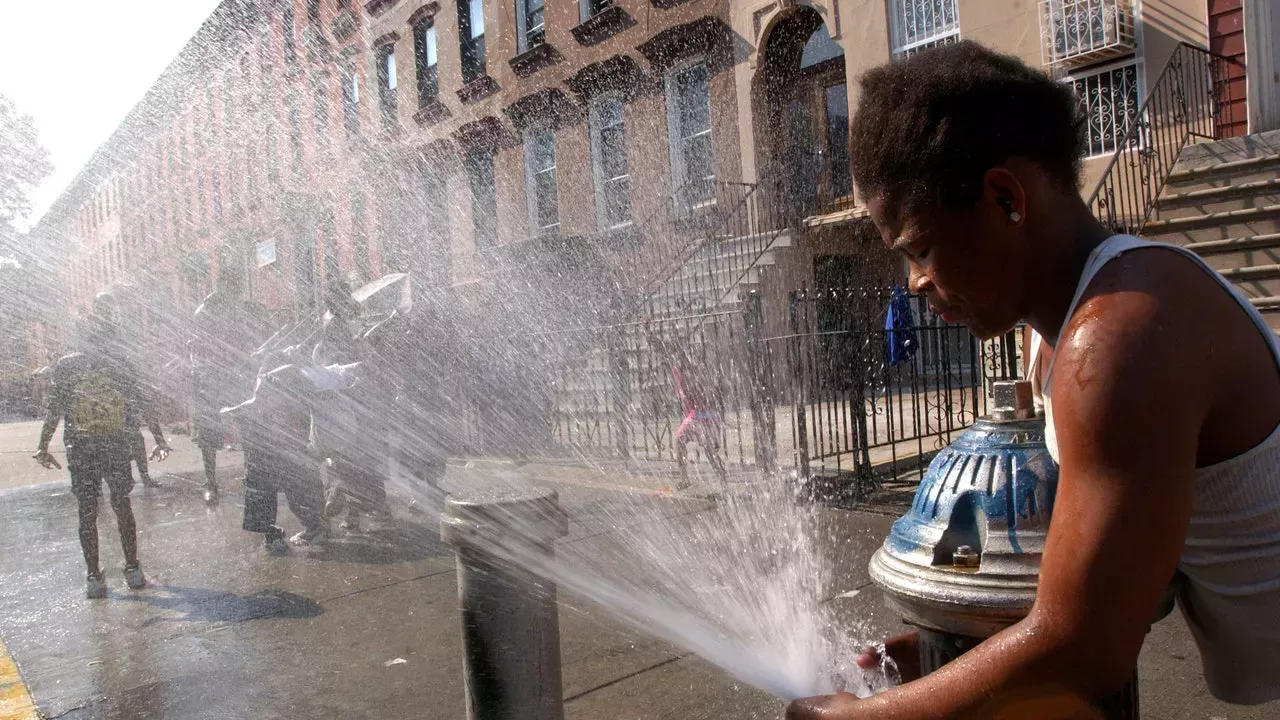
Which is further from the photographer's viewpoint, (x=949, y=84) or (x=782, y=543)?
(x=782, y=543)

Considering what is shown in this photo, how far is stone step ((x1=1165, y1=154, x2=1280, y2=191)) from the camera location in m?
8.95

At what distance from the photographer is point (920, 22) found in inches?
508

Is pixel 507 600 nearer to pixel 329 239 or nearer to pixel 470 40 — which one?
pixel 470 40

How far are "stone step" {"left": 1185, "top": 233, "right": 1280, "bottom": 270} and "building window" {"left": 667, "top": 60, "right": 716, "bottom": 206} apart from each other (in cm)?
805

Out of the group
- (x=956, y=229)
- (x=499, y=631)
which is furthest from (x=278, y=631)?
(x=956, y=229)

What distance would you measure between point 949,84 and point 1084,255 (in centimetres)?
32

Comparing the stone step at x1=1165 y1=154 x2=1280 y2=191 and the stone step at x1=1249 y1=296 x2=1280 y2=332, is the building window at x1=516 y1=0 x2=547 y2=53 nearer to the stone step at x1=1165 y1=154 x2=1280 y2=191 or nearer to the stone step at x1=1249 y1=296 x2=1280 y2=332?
the stone step at x1=1165 y1=154 x2=1280 y2=191

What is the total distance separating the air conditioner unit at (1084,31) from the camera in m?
10.6

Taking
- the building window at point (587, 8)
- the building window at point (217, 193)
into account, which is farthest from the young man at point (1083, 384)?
the building window at point (217, 193)

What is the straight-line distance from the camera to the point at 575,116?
17.9 metres

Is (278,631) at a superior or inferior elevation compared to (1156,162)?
inferior

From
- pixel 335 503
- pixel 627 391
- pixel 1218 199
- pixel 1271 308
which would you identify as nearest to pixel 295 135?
pixel 627 391

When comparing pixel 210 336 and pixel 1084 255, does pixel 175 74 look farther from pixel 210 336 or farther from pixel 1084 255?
pixel 1084 255

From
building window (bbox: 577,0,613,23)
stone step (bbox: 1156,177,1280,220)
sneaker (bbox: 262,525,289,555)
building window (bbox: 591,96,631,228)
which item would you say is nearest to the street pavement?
sneaker (bbox: 262,525,289,555)
